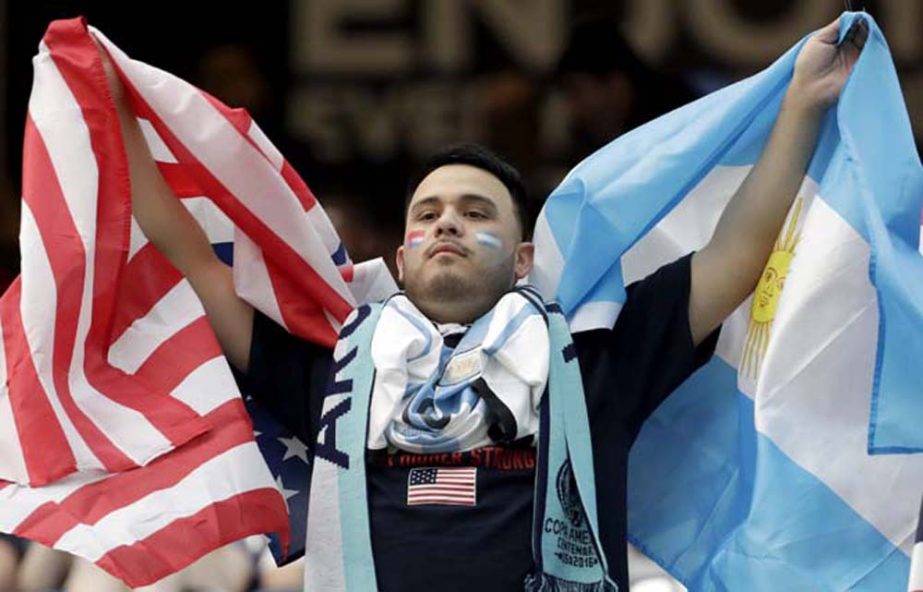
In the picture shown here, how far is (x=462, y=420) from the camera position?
4.35 meters

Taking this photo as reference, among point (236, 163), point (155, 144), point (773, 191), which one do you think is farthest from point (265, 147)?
point (773, 191)

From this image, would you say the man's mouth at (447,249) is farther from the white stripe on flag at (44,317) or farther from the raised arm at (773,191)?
the white stripe on flag at (44,317)

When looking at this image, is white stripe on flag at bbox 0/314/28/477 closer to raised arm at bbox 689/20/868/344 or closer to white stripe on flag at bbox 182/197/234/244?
white stripe on flag at bbox 182/197/234/244

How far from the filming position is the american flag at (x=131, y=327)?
4551 millimetres

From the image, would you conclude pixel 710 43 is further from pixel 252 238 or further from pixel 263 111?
pixel 252 238

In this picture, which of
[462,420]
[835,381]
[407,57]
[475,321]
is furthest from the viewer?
[407,57]

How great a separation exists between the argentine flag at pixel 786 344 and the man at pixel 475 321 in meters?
0.06

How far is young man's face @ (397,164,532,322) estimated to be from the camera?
15.0 ft

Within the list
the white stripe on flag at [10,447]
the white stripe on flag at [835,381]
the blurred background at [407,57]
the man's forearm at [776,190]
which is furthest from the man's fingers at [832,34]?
the blurred background at [407,57]

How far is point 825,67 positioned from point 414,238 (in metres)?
0.81

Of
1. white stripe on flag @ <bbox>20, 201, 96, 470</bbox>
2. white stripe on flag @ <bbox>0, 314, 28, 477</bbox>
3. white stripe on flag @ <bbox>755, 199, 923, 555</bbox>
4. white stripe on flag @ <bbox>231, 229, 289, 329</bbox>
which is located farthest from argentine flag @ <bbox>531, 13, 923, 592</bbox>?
white stripe on flag @ <bbox>0, 314, 28, 477</bbox>

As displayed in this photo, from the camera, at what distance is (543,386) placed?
4410mm

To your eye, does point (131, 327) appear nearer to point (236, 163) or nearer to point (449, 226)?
point (236, 163)

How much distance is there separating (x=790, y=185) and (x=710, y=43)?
10.8 feet
